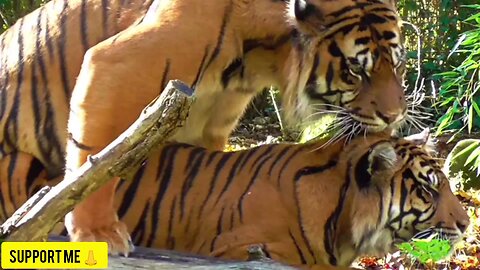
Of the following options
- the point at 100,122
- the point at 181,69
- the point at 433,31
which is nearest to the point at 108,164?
the point at 100,122

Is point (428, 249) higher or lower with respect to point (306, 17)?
lower

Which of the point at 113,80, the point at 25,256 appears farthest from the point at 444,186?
the point at 25,256

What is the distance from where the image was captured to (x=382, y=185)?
329cm

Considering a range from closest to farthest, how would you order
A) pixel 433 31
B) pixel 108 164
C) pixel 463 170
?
1. pixel 108 164
2. pixel 463 170
3. pixel 433 31

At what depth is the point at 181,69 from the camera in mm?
3074

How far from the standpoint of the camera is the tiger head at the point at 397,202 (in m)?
3.24

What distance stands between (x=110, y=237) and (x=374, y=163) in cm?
102

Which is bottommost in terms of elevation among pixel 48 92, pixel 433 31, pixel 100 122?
pixel 433 31

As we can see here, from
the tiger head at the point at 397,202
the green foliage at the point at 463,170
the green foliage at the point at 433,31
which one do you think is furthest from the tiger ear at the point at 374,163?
the green foliage at the point at 433,31

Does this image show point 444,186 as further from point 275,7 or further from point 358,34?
point 275,7

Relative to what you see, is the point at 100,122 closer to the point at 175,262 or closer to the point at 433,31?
the point at 175,262

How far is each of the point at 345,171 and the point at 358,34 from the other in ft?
1.68

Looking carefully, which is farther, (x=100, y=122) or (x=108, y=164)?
(x=100, y=122)

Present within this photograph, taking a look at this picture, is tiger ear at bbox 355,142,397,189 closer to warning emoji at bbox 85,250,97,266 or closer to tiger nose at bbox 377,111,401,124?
tiger nose at bbox 377,111,401,124
